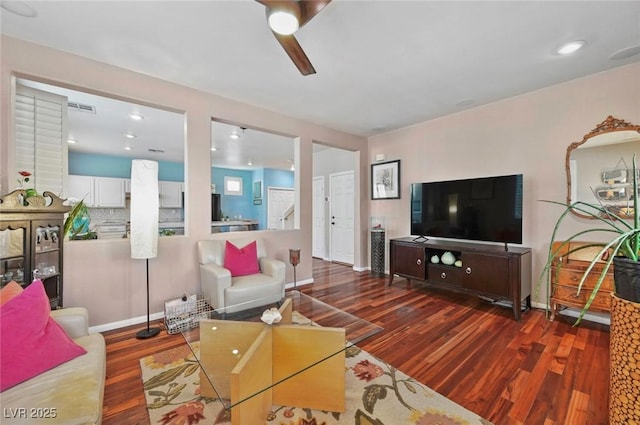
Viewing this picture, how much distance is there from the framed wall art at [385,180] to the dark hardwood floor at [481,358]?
1.98 meters

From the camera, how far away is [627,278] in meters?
1.17

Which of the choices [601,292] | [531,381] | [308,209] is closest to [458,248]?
[601,292]

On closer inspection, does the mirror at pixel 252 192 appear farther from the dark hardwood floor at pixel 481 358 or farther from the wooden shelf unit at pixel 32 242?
the dark hardwood floor at pixel 481 358

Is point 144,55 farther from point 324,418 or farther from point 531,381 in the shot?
point 531,381

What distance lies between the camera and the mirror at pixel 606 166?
2.55m

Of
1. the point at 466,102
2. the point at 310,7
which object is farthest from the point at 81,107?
the point at 466,102

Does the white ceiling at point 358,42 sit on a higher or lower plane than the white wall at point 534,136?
higher

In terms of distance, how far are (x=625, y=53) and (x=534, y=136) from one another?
0.96 m

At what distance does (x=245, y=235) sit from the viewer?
11.6ft

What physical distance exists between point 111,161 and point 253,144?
3964 mm

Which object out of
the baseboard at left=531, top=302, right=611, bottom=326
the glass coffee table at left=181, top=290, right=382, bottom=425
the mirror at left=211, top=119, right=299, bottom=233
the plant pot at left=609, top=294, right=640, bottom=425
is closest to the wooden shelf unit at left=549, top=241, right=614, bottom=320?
the baseboard at left=531, top=302, right=611, bottom=326

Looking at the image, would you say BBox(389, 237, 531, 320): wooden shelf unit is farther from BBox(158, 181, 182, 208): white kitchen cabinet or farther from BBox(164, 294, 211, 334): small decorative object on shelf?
BBox(158, 181, 182, 208): white kitchen cabinet

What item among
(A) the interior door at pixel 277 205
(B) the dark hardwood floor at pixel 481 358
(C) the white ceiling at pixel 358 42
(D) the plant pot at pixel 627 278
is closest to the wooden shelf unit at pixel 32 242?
(B) the dark hardwood floor at pixel 481 358

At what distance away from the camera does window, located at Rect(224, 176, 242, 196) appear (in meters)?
8.31
